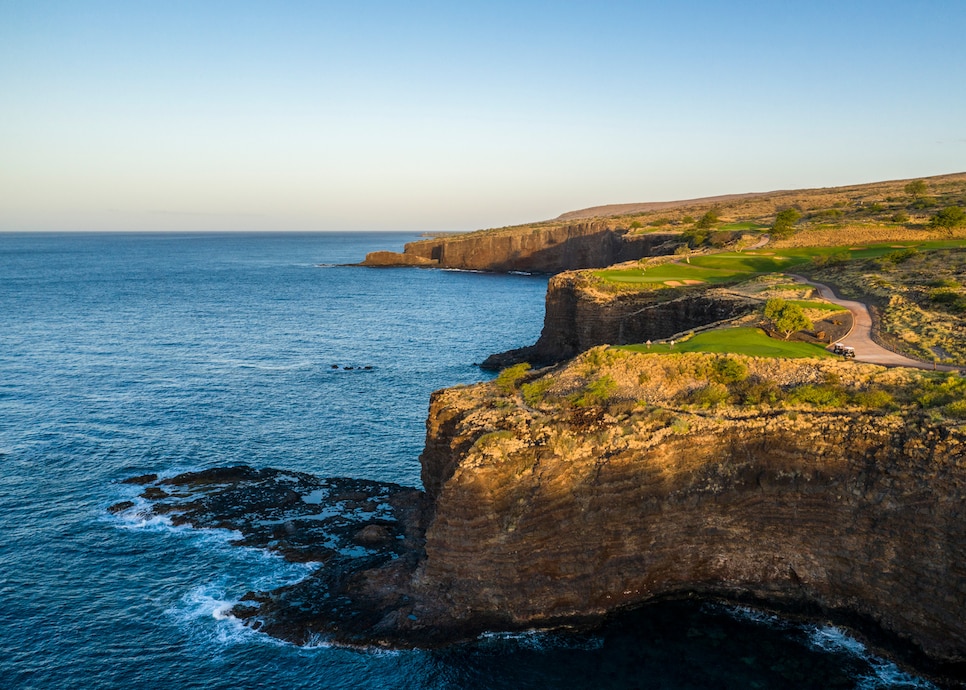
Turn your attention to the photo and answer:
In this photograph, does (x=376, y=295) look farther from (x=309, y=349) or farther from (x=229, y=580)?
(x=229, y=580)

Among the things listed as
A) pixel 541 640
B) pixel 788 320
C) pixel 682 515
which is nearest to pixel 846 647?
pixel 682 515

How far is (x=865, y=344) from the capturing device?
3200 centimetres

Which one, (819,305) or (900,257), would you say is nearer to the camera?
(819,305)

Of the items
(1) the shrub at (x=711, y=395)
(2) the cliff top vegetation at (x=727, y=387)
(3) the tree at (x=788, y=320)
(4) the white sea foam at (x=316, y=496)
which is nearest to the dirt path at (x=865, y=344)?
(3) the tree at (x=788, y=320)

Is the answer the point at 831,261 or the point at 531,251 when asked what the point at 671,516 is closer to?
the point at 831,261

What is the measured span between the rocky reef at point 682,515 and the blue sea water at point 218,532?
114 cm

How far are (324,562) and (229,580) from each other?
159 inches

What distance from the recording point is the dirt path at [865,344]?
28828mm

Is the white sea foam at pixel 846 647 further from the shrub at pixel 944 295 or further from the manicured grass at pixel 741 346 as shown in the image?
the shrub at pixel 944 295

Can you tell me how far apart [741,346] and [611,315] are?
1943 centimetres

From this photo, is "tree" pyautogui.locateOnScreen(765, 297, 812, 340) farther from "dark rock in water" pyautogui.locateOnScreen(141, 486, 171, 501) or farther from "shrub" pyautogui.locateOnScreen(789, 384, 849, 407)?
"dark rock in water" pyautogui.locateOnScreen(141, 486, 171, 501)

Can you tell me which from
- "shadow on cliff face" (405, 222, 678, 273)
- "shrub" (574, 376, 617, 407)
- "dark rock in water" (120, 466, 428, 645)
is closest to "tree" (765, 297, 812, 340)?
"shrub" (574, 376, 617, 407)

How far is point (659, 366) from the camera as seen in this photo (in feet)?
95.5

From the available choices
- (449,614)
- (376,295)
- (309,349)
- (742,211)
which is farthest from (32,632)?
(742,211)
